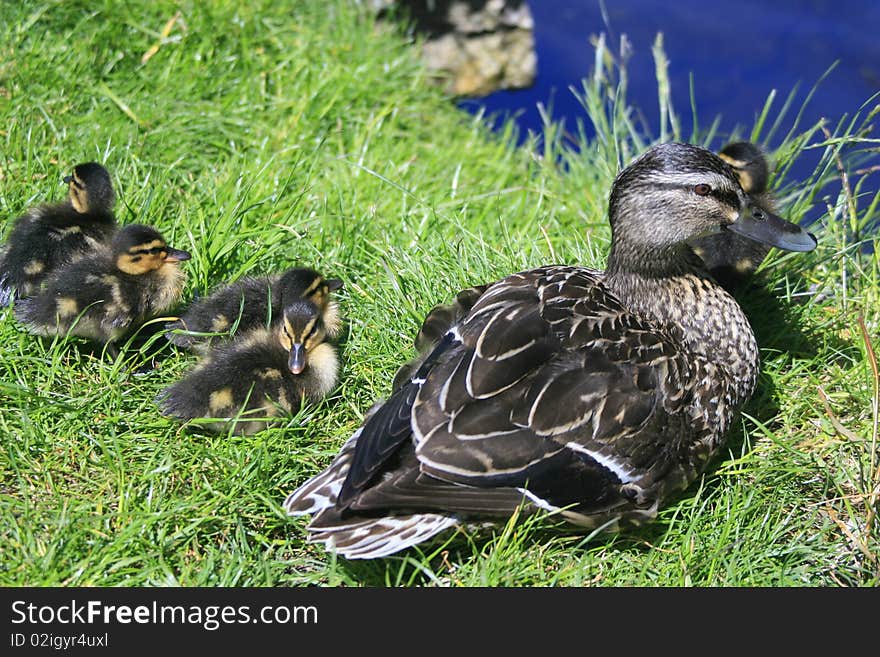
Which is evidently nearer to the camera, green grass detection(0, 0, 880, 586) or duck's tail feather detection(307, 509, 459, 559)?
duck's tail feather detection(307, 509, 459, 559)

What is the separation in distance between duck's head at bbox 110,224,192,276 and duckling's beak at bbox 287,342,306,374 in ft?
1.82

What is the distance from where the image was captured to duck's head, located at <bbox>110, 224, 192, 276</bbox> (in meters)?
3.21

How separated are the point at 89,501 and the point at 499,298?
50.4 inches

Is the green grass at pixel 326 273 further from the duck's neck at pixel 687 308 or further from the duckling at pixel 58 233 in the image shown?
the duck's neck at pixel 687 308

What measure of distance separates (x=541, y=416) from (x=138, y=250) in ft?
4.60

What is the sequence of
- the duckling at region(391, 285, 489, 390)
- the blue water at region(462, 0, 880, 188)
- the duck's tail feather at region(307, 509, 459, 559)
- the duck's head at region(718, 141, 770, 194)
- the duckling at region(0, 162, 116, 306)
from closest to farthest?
the duck's tail feather at region(307, 509, 459, 559)
the duckling at region(391, 285, 489, 390)
the duckling at region(0, 162, 116, 306)
the duck's head at region(718, 141, 770, 194)
the blue water at region(462, 0, 880, 188)

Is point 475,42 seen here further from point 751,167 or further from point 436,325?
point 436,325

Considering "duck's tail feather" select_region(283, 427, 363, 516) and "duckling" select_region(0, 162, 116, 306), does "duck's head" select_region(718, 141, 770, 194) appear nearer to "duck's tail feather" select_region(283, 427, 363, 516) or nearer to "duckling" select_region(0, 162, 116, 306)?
"duck's tail feather" select_region(283, 427, 363, 516)

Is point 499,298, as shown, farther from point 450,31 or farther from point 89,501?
point 450,31

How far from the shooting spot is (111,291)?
10.4 ft

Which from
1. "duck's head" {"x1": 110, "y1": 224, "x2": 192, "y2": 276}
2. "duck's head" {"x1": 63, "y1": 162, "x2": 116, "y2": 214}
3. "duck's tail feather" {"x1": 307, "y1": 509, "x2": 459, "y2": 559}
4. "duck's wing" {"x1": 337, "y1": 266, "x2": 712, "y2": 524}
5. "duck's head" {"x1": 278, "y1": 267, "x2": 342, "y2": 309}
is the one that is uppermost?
"duck's head" {"x1": 63, "y1": 162, "x2": 116, "y2": 214}

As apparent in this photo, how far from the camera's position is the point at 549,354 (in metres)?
2.78

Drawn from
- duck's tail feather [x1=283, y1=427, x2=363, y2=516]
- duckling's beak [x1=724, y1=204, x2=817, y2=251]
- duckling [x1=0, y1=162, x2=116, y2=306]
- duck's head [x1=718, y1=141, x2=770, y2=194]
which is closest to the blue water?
duck's head [x1=718, y1=141, x2=770, y2=194]

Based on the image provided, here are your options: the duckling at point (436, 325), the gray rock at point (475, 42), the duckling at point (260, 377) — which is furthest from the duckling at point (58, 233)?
the gray rock at point (475, 42)
